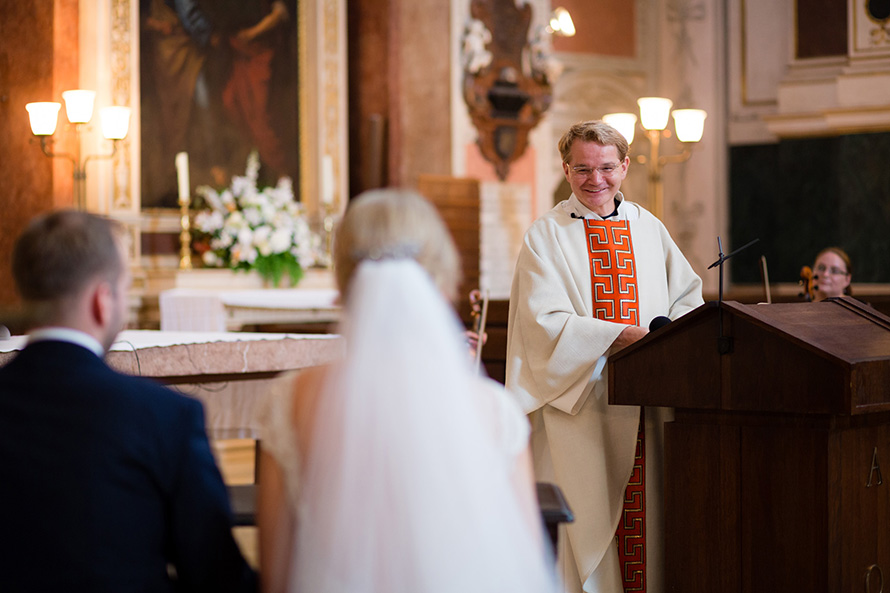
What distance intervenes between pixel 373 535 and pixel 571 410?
6.41 feet

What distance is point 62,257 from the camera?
5.39 feet

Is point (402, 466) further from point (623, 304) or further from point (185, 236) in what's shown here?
point (185, 236)

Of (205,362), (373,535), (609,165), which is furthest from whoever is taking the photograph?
(205,362)

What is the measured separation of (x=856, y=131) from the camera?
10781 millimetres

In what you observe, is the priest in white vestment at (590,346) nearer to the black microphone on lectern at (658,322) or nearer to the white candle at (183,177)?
the black microphone on lectern at (658,322)

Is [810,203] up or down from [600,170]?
up

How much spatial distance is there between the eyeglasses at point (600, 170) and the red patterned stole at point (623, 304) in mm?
194

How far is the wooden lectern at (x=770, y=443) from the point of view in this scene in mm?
2908

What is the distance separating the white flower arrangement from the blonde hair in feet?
21.2

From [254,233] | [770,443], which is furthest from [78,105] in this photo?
[770,443]

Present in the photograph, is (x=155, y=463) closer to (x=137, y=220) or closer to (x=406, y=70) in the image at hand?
(x=137, y=220)

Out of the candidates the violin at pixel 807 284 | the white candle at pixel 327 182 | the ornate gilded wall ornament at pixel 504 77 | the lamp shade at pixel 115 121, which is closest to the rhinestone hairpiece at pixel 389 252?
the violin at pixel 807 284

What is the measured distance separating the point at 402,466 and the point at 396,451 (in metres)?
0.02

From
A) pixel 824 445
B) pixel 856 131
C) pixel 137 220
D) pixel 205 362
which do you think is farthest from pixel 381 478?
pixel 856 131
